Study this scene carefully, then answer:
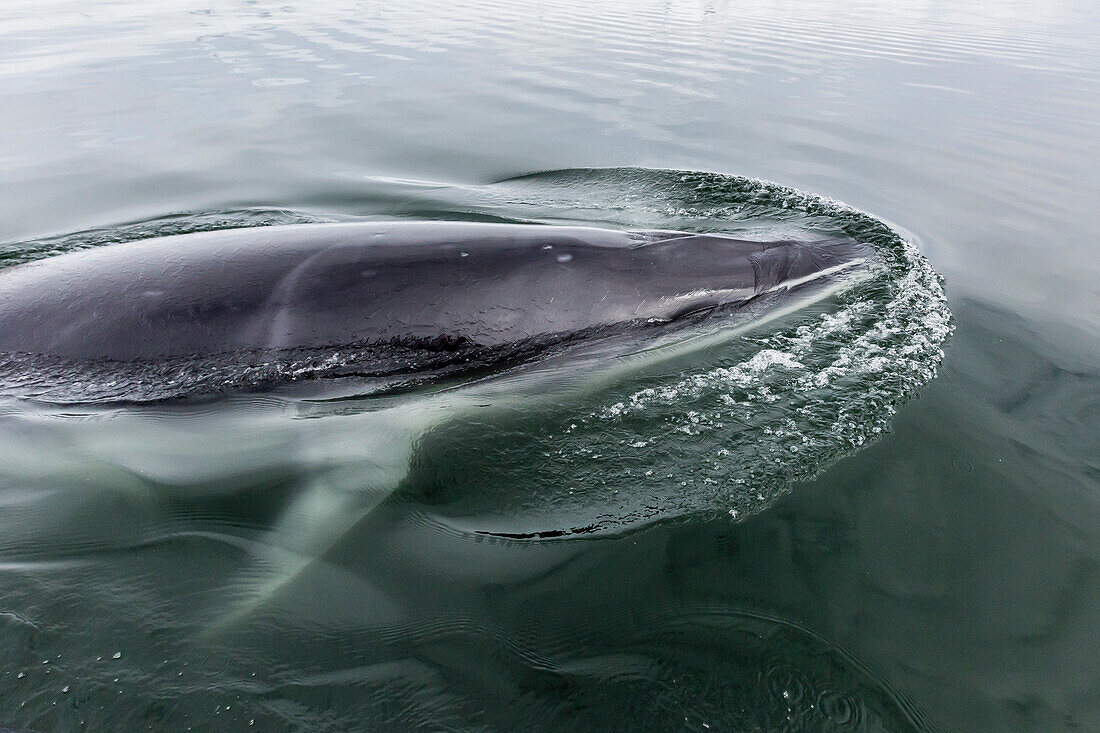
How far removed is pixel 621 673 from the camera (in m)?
3.71

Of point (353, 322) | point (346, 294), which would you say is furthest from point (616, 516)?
point (346, 294)

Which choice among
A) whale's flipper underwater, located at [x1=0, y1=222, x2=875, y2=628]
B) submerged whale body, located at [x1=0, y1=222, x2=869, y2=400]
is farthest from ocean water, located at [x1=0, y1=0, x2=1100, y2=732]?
submerged whale body, located at [x1=0, y1=222, x2=869, y2=400]

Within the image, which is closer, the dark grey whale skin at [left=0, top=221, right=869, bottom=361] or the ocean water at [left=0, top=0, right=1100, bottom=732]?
the ocean water at [left=0, top=0, right=1100, bottom=732]

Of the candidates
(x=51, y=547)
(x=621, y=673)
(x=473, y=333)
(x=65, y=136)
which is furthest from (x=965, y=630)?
(x=65, y=136)

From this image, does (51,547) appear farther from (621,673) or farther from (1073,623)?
(1073,623)

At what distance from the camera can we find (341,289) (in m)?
6.00

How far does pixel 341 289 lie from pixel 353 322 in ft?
0.91

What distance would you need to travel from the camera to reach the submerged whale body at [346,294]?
576 centimetres

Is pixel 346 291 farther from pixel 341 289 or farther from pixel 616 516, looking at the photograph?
pixel 616 516

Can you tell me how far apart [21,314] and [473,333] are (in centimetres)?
332

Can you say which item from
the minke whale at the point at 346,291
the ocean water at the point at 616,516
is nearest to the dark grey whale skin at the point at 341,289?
the minke whale at the point at 346,291

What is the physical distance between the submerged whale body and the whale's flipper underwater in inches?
0.5

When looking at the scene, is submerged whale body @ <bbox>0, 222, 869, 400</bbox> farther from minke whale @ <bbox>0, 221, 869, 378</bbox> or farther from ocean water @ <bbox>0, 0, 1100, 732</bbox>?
ocean water @ <bbox>0, 0, 1100, 732</bbox>

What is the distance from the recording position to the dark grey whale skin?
5.76 m
